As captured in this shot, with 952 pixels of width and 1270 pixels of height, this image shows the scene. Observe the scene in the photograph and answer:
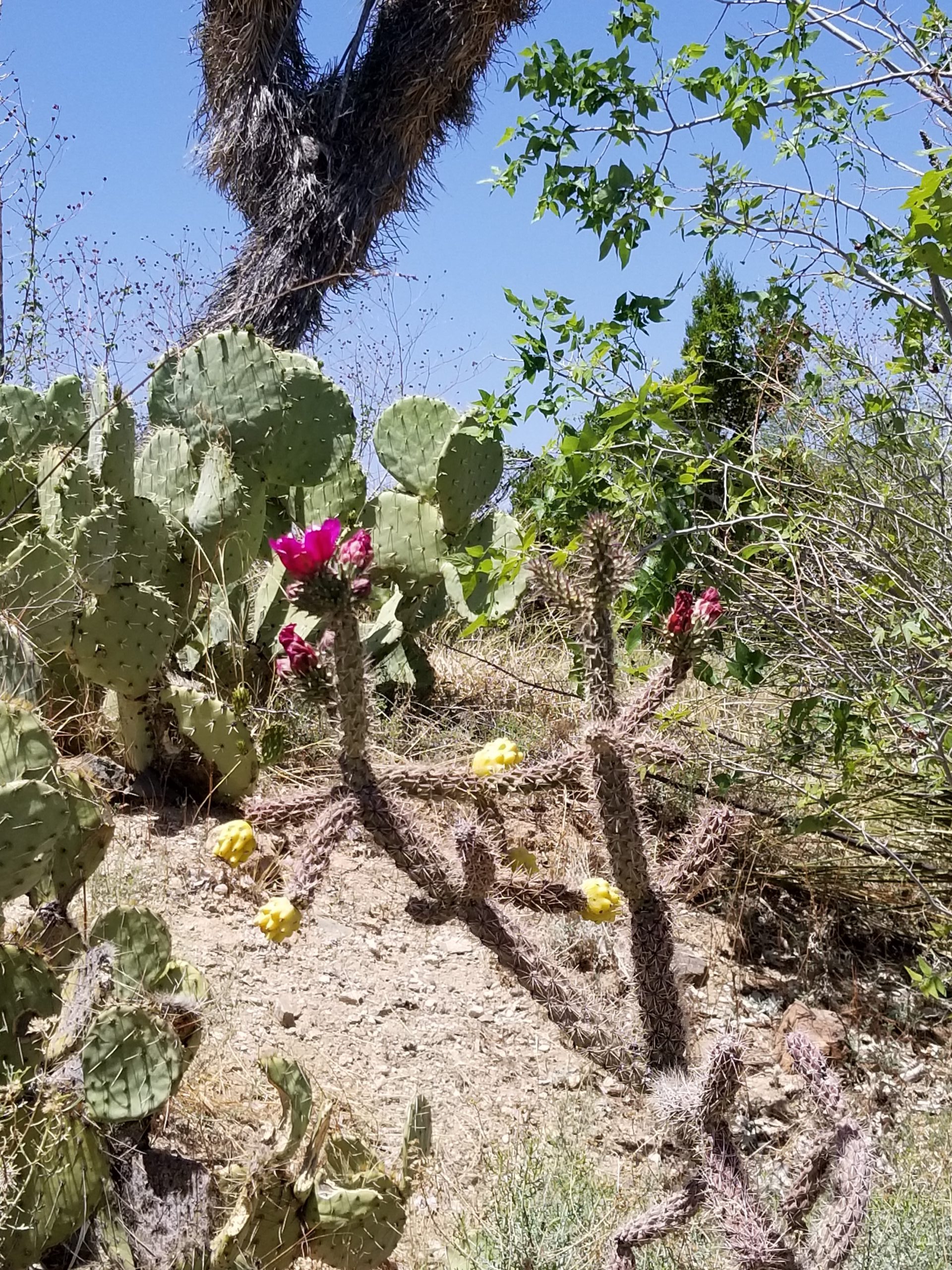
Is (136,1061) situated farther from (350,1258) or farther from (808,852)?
(808,852)

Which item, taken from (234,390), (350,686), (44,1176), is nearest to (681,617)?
(350,686)

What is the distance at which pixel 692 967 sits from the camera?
2.93 meters

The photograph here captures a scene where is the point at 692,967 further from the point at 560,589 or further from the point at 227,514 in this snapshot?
the point at 227,514

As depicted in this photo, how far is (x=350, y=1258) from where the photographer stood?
179 cm

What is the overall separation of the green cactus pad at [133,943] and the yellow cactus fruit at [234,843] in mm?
165

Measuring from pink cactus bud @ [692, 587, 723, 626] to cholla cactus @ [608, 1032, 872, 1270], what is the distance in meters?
0.78

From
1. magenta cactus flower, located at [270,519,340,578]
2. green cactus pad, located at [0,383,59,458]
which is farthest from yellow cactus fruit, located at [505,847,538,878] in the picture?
green cactus pad, located at [0,383,59,458]

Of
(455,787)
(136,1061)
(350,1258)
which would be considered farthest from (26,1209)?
(455,787)

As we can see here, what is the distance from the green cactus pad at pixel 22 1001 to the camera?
1757 millimetres

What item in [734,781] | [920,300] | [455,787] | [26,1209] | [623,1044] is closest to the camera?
[26,1209]

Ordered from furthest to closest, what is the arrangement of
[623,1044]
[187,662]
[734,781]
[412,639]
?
[412,639], [187,662], [734,781], [623,1044]

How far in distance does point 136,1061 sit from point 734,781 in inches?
77.2

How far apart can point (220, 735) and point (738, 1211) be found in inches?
77.2

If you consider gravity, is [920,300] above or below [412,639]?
above
